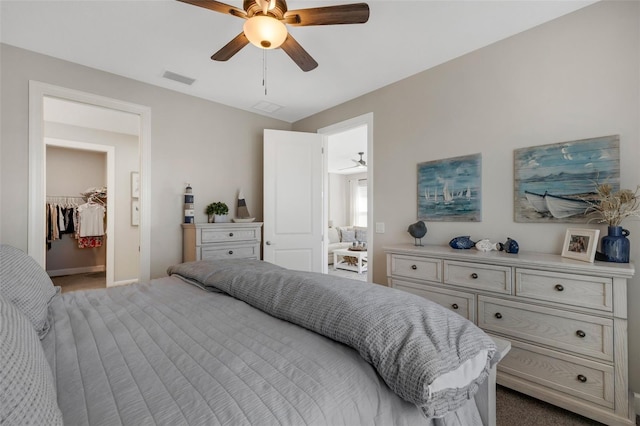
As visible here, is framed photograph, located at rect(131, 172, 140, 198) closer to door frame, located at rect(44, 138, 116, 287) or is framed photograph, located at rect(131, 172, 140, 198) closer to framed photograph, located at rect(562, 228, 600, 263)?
door frame, located at rect(44, 138, 116, 287)

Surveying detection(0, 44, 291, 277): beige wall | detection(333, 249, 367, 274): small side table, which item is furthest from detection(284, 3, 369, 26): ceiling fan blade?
detection(333, 249, 367, 274): small side table

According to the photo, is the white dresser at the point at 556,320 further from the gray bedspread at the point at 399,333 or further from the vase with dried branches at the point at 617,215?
the gray bedspread at the point at 399,333

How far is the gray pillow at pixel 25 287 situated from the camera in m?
1.04

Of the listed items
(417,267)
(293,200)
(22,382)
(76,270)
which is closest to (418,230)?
(417,267)

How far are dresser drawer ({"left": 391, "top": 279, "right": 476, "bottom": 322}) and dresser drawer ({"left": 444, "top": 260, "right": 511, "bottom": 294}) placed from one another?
0.08 meters

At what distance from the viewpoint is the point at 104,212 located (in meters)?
5.43

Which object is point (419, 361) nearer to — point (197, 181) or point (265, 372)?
point (265, 372)

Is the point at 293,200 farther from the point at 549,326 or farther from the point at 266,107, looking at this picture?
the point at 549,326

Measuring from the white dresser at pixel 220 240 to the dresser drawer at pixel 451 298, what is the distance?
70.2 inches

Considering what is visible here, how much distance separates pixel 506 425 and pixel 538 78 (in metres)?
2.27

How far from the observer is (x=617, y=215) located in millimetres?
1706

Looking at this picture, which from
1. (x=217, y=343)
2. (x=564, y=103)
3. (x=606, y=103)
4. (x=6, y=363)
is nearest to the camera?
(x=6, y=363)

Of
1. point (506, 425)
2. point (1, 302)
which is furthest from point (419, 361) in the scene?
Answer: point (506, 425)

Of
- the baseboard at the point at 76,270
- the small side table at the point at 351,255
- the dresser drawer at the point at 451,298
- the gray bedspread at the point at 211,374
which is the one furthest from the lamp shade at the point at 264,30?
the baseboard at the point at 76,270
